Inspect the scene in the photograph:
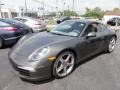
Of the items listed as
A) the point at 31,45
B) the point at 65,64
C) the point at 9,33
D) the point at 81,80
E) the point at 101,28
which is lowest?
the point at 81,80

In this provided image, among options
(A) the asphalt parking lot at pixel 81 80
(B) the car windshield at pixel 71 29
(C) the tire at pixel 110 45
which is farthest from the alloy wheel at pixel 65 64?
(C) the tire at pixel 110 45

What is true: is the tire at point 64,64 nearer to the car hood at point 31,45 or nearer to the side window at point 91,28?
the car hood at point 31,45

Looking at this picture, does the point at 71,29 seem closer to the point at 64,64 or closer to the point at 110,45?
the point at 64,64

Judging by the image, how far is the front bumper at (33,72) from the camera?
10.9 feet

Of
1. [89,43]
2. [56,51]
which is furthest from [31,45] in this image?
[89,43]

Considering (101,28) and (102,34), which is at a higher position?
(101,28)

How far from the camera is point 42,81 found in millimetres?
3645

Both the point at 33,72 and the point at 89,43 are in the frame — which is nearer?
the point at 33,72

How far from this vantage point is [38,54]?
345 cm

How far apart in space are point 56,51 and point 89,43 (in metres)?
1.32

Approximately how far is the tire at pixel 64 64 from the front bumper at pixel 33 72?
23 cm

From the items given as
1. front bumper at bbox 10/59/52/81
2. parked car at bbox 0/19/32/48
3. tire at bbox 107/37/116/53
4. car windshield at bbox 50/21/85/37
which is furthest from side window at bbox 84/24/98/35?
parked car at bbox 0/19/32/48

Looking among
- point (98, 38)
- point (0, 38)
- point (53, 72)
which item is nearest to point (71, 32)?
point (98, 38)

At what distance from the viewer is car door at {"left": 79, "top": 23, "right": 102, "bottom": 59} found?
4.29 metres
